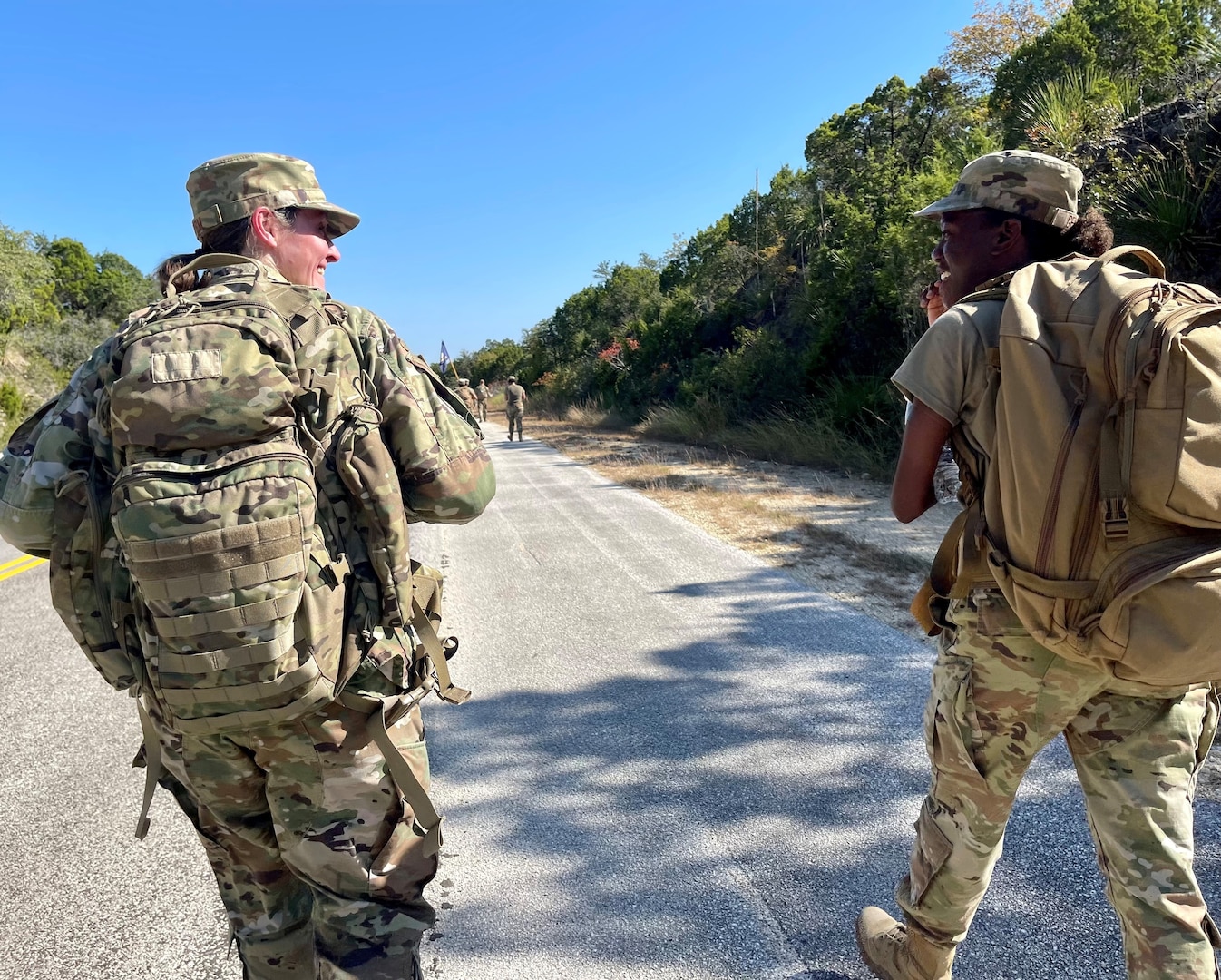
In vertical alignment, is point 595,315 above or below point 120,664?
above

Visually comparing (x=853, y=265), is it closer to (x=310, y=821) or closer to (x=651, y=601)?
(x=651, y=601)

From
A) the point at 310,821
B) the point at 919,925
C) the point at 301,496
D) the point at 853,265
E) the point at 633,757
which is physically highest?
the point at 853,265

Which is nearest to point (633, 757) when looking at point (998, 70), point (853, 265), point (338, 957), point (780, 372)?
point (338, 957)

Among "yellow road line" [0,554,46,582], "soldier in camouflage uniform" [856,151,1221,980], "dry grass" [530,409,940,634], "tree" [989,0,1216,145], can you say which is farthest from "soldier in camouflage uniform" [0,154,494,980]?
"tree" [989,0,1216,145]

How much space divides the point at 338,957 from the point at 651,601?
3783 mm

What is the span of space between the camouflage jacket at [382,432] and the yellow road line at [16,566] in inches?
272

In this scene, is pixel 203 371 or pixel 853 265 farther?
pixel 853 265

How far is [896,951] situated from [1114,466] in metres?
1.32

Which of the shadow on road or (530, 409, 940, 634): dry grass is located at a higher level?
(530, 409, 940, 634): dry grass

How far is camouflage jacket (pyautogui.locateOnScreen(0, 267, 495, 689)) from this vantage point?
1.50 m

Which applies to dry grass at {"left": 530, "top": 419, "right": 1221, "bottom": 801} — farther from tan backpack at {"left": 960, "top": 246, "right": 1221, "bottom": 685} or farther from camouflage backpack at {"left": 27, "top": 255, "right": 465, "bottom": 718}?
camouflage backpack at {"left": 27, "top": 255, "right": 465, "bottom": 718}

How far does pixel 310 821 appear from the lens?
1551 mm

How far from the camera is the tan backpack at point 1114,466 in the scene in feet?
4.12

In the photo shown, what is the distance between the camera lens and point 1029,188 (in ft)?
5.44
